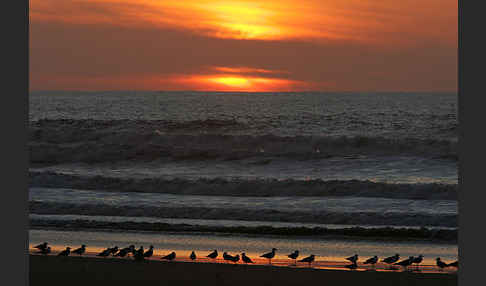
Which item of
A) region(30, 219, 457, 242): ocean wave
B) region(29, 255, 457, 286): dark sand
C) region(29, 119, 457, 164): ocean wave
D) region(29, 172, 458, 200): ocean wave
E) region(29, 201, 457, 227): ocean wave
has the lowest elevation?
region(29, 255, 457, 286): dark sand

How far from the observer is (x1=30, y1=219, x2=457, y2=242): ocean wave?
1287 centimetres

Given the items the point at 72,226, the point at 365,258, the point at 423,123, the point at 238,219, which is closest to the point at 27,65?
the point at 365,258

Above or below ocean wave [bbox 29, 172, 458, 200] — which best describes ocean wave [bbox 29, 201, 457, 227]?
below

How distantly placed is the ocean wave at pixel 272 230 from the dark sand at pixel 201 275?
12.2ft

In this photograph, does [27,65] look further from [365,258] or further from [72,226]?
[72,226]

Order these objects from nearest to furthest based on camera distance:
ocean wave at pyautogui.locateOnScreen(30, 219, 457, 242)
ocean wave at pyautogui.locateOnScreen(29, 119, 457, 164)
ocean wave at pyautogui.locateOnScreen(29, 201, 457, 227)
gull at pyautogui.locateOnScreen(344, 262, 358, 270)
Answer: gull at pyautogui.locateOnScreen(344, 262, 358, 270), ocean wave at pyautogui.locateOnScreen(30, 219, 457, 242), ocean wave at pyautogui.locateOnScreen(29, 201, 457, 227), ocean wave at pyautogui.locateOnScreen(29, 119, 457, 164)

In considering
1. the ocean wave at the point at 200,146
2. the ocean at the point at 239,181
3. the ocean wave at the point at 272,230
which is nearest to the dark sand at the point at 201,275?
the ocean at the point at 239,181

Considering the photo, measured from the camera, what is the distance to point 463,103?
9.61 feet

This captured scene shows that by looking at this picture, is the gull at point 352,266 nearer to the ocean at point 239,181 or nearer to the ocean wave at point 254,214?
the ocean at point 239,181

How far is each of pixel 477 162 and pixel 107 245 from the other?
971cm

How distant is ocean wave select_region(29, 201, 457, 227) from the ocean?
1.0 inches

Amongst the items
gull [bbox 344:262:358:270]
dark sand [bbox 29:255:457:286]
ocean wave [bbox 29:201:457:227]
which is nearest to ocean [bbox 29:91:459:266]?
ocean wave [bbox 29:201:457:227]

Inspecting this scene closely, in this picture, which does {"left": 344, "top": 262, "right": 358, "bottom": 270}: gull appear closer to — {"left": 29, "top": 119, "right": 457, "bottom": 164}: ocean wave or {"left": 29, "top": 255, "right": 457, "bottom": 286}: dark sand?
{"left": 29, "top": 255, "right": 457, "bottom": 286}: dark sand

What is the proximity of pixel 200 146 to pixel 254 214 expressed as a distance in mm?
15128
